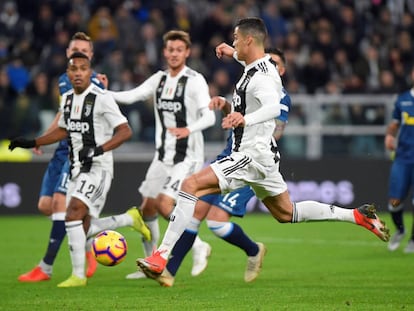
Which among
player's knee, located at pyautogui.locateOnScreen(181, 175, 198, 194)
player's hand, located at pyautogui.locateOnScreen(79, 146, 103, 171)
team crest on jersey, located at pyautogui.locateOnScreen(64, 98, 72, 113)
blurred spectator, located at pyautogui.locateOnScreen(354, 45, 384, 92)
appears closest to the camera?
player's knee, located at pyautogui.locateOnScreen(181, 175, 198, 194)

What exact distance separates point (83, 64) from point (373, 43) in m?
14.1

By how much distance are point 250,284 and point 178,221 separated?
5.69 feet

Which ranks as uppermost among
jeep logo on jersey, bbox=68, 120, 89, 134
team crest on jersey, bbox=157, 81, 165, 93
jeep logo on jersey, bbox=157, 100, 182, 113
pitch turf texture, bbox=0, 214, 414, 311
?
team crest on jersey, bbox=157, 81, 165, 93

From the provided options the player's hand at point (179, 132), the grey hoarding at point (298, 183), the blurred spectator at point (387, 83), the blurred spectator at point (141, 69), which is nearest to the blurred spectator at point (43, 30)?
the blurred spectator at point (141, 69)

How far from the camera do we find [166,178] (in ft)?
36.0

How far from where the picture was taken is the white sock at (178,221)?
28.5 feet

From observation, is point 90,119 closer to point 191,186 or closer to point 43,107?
point 191,186

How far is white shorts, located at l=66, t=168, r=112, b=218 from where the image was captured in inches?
401

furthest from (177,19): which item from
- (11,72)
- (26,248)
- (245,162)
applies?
(245,162)

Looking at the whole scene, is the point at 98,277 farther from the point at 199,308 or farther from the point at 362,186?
the point at 362,186

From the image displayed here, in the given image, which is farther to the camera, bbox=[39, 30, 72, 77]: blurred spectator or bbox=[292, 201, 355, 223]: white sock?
bbox=[39, 30, 72, 77]: blurred spectator

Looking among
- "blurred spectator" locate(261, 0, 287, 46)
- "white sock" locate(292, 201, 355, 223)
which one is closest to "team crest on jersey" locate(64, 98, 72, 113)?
"white sock" locate(292, 201, 355, 223)

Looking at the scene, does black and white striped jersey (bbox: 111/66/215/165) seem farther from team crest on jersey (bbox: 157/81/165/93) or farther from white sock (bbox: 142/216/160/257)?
white sock (bbox: 142/216/160/257)

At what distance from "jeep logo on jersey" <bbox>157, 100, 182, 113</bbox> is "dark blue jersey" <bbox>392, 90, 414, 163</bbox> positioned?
3892 millimetres
